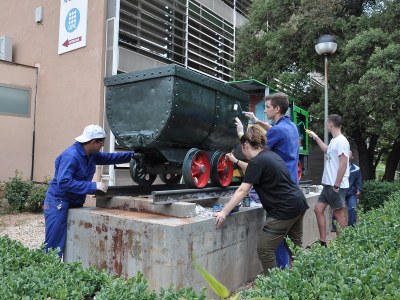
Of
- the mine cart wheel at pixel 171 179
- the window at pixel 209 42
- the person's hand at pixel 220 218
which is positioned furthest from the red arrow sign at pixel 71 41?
the person's hand at pixel 220 218

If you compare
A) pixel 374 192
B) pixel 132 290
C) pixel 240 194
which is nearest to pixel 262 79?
pixel 374 192

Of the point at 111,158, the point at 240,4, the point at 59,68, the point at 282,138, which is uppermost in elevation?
the point at 240,4

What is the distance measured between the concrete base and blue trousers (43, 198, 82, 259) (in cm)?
7

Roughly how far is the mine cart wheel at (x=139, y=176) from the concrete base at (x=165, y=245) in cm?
94

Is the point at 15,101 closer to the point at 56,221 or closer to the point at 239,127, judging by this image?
the point at 56,221

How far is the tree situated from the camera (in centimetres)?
965

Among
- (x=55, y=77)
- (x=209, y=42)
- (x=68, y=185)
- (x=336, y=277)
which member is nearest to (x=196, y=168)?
(x=68, y=185)

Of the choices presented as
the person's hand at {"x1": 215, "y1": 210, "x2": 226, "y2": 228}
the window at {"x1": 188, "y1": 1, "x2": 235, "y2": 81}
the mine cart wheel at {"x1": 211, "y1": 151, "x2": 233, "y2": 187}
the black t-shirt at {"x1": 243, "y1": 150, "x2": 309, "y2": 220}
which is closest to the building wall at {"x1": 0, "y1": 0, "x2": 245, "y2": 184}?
the window at {"x1": 188, "y1": 1, "x2": 235, "y2": 81}

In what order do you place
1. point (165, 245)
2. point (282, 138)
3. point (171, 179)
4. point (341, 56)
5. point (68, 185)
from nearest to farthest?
point (165, 245), point (68, 185), point (282, 138), point (171, 179), point (341, 56)

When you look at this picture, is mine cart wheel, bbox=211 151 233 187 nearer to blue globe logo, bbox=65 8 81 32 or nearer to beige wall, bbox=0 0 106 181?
beige wall, bbox=0 0 106 181

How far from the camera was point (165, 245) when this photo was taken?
11.5ft

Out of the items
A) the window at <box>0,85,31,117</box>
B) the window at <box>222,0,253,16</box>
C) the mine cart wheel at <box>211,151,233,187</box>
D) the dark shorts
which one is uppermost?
the window at <box>222,0,253,16</box>

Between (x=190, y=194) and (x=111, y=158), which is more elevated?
(x=111, y=158)

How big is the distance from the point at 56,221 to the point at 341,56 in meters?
10.0
